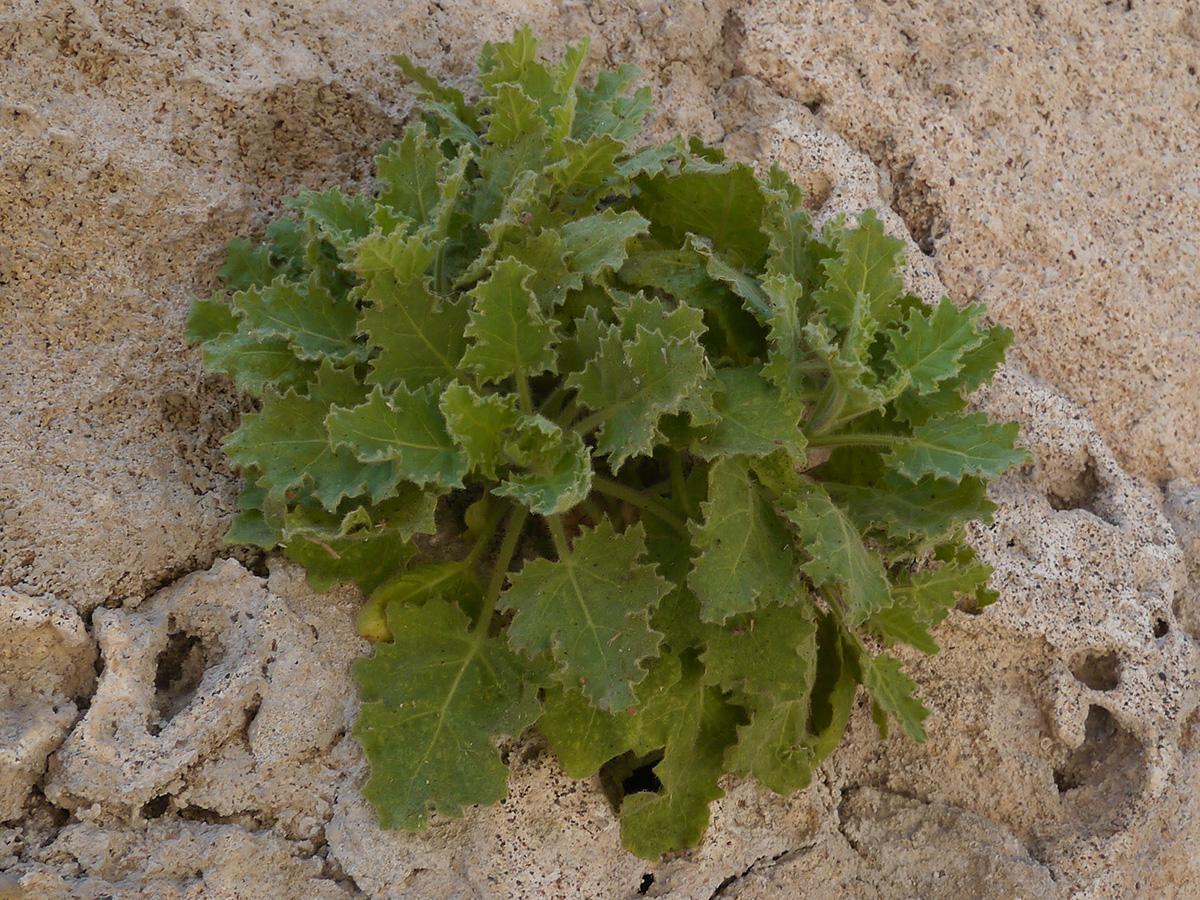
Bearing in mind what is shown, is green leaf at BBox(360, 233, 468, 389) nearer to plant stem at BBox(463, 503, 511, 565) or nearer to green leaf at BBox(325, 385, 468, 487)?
green leaf at BBox(325, 385, 468, 487)

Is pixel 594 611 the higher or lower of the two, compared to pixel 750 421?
lower

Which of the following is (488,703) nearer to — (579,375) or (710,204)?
(579,375)

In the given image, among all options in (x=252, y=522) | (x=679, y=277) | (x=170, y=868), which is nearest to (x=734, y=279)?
(x=679, y=277)

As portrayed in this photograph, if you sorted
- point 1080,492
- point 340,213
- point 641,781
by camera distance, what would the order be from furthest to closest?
point 1080,492 < point 641,781 < point 340,213

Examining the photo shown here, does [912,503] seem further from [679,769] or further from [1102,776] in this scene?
[1102,776]

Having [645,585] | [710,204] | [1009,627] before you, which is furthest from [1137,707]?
[710,204]

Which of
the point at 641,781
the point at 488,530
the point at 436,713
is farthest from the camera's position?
the point at 641,781
